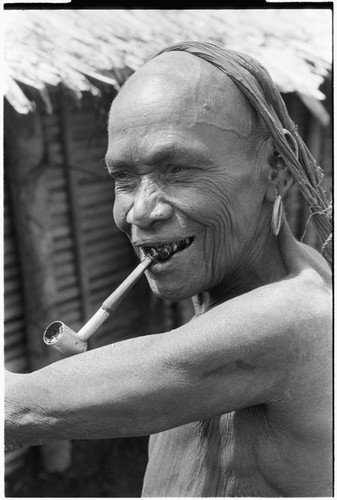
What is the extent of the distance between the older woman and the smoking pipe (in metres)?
0.04

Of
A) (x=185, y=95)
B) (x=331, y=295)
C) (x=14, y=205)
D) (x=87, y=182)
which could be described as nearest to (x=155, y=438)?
(x=331, y=295)

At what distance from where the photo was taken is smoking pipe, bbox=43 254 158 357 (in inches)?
58.3

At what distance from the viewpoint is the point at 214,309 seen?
1.48 meters

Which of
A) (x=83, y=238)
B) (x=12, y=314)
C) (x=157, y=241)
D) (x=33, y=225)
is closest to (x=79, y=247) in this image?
(x=83, y=238)

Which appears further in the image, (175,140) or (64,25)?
(64,25)

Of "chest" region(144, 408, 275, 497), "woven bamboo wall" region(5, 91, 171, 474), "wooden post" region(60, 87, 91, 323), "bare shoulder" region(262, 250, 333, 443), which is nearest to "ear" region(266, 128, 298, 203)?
"bare shoulder" region(262, 250, 333, 443)

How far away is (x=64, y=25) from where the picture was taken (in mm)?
3352

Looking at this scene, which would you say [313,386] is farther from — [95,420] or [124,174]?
[124,174]

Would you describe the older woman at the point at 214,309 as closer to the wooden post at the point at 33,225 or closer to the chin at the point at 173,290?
the chin at the point at 173,290

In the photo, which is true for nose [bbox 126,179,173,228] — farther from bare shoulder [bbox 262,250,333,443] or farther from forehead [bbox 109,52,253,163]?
bare shoulder [bbox 262,250,333,443]

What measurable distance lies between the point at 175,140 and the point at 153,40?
2237 millimetres

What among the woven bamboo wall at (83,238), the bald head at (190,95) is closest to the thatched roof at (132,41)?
the woven bamboo wall at (83,238)

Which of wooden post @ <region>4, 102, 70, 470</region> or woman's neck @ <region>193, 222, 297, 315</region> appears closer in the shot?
woman's neck @ <region>193, 222, 297, 315</region>

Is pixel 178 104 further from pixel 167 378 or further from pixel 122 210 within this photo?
pixel 167 378
